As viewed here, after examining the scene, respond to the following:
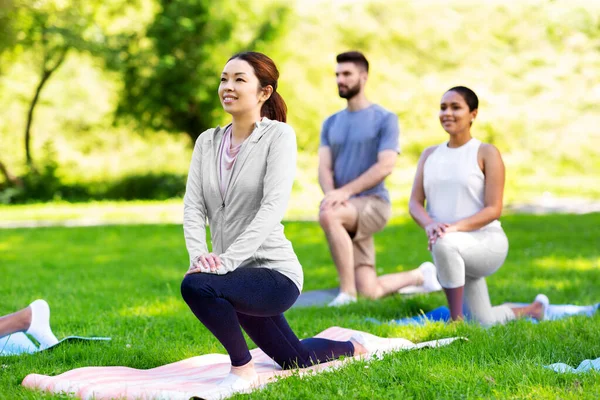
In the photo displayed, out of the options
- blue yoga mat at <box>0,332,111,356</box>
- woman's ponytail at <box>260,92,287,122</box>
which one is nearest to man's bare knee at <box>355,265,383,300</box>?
blue yoga mat at <box>0,332,111,356</box>

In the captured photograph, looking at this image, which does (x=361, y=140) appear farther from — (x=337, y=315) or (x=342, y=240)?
(x=337, y=315)

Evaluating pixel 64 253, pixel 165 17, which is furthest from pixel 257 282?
pixel 165 17

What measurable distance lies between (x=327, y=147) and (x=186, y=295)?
14.2 feet

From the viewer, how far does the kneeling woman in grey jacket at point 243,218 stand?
383 cm

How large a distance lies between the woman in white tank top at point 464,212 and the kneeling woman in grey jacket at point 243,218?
6.17 ft

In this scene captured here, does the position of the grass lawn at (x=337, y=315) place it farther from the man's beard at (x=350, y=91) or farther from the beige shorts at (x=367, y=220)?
the man's beard at (x=350, y=91)

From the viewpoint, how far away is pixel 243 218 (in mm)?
4070

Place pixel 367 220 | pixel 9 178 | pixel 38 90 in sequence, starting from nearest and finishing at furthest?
1. pixel 367 220
2. pixel 9 178
3. pixel 38 90

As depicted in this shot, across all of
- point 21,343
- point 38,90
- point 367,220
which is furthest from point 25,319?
point 38,90

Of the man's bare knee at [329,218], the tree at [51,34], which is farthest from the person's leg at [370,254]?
the tree at [51,34]

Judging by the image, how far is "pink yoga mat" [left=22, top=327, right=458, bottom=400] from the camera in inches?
154

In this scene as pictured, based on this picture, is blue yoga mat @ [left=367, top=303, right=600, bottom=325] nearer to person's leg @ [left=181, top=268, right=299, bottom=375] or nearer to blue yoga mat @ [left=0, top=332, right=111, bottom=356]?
blue yoga mat @ [left=0, top=332, right=111, bottom=356]

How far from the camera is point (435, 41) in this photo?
3497 cm

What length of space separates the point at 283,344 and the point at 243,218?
0.77 m
